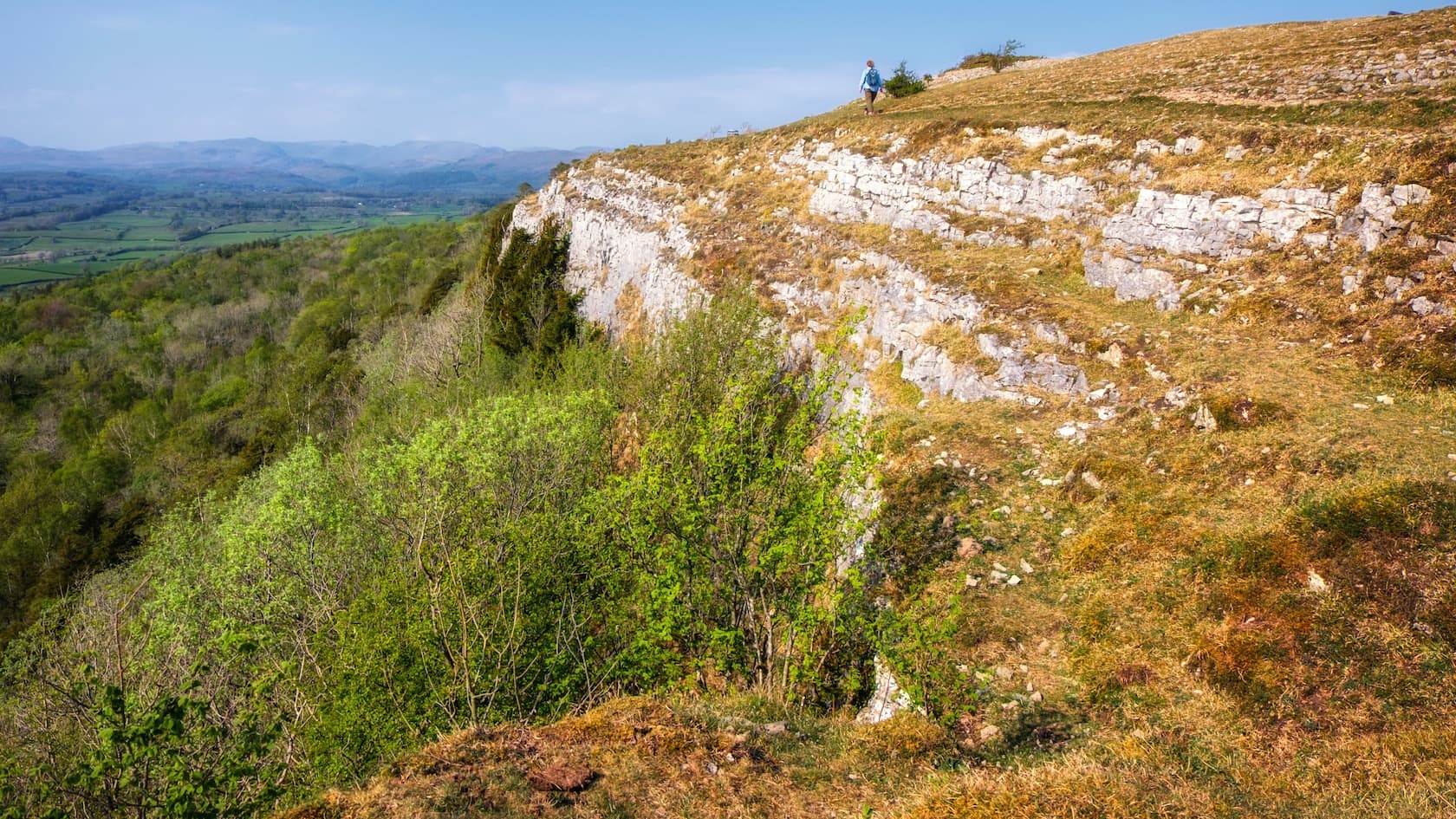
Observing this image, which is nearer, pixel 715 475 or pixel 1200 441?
pixel 715 475

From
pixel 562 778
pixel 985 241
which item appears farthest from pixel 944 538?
pixel 985 241

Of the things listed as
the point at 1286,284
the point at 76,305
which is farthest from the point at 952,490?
the point at 76,305

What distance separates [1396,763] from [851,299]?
1818cm

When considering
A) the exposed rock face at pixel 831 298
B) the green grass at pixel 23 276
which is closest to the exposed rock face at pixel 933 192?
the exposed rock face at pixel 831 298

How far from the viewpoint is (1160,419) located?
14359 mm

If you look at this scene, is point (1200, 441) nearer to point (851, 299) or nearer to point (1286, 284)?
point (1286, 284)

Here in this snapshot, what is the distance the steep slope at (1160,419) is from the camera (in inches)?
322

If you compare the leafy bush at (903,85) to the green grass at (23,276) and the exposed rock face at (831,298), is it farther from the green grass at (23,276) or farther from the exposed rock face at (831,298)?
the green grass at (23,276)

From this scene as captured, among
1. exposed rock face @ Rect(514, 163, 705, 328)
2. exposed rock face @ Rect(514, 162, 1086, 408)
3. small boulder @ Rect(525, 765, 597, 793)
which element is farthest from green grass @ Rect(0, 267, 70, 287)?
small boulder @ Rect(525, 765, 597, 793)

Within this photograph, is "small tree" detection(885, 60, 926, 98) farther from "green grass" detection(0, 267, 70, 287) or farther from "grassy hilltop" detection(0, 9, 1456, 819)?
"green grass" detection(0, 267, 70, 287)

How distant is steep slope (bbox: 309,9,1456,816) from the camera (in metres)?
8.18

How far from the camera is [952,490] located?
14.6 meters

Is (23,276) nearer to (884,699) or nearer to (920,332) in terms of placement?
(920,332)

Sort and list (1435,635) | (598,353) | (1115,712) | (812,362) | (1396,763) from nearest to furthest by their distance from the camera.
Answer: (1396,763), (1435,635), (1115,712), (812,362), (598,353)
